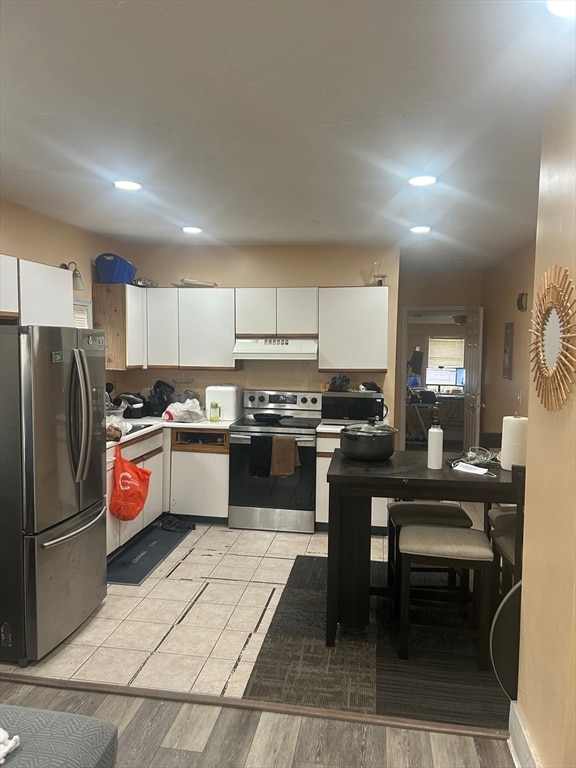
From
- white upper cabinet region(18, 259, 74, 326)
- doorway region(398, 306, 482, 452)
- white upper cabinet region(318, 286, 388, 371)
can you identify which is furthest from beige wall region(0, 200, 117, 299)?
doorway region(398, 306, 482, 452)

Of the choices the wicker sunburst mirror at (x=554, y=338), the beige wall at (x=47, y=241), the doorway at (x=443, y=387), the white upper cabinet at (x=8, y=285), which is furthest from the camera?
the doorway at (x=443, y=387)

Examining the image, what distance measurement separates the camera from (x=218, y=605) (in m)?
3.13

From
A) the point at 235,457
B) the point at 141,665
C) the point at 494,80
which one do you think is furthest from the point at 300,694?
the point at 494,80

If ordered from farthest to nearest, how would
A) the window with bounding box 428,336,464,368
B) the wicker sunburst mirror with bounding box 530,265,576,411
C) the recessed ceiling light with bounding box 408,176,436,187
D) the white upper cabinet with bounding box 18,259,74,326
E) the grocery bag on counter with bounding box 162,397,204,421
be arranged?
1. the window with bounding box 428,336,464,368
2. the grocery bag on counter with bounding box 162,397,204,421
3. the white upper cabinet with bounding box 18,259,74,326
4. the recessed ceiling light with bounding box 408,176,436,187
5. the wicker sunburst mirror with bounding box 530,265,576,411

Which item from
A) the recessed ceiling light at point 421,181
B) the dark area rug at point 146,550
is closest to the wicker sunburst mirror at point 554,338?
the recessed ceiling light at point 421,181

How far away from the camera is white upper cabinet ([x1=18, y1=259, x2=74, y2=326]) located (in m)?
3.09

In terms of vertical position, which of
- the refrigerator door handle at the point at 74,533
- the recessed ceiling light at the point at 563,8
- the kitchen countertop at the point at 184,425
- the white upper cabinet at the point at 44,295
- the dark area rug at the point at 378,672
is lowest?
the dark area rug at the point at 378,672

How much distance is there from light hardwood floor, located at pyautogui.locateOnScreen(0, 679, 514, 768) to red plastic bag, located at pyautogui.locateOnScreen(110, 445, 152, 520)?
1.42 meters

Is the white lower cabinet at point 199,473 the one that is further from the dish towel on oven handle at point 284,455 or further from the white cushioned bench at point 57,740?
the white cushioned bench at point 57,740

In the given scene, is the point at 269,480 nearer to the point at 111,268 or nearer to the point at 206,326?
the point at 206,326

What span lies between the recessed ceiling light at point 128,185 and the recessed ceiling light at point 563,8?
2.23 metres

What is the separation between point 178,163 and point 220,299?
2086 mm

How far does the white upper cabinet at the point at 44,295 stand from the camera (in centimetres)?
309

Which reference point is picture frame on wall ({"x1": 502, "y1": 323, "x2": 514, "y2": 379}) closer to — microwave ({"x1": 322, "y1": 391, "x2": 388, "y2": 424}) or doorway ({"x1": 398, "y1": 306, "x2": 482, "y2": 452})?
doorway ({"x1": 398, "y1": 306, "x2": 482, "y2": 452})
